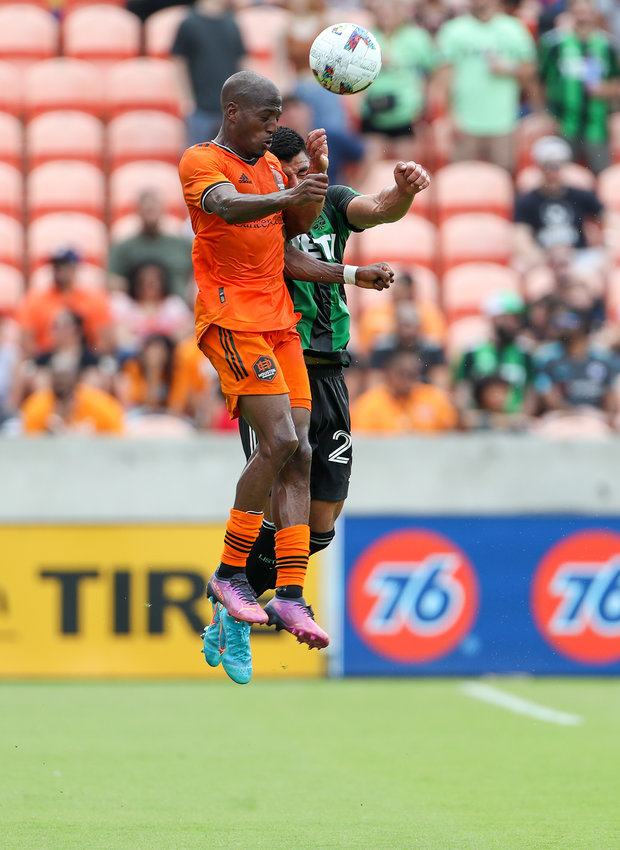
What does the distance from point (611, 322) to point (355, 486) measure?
3681 millimetres

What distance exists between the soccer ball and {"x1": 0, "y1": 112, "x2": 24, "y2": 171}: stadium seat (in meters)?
10.5

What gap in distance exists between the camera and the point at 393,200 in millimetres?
6973

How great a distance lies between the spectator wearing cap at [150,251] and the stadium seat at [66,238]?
1.29 meters

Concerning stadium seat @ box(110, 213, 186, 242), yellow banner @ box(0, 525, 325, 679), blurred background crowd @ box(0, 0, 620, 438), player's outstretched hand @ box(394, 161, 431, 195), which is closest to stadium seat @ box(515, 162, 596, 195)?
blurred background crowd @ box(0, 0, 620, 438)

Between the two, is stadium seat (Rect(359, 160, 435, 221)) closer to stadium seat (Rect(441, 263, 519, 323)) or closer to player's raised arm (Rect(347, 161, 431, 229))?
stadium seat (Rect(441, 263, 519, 323))

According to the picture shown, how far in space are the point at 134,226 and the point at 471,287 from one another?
11.0 feet

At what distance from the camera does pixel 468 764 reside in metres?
8.99

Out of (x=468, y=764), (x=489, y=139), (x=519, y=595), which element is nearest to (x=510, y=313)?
(x=519, y=595)

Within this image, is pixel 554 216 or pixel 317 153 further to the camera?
pixel 554 216

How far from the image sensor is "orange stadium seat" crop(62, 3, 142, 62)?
58.2 ft

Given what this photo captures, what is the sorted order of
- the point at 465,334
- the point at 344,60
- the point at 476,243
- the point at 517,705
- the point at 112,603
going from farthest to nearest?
1. the point at 476,243
2. the point at 465,334
3. the point at 112,603
4. the point at 517,705
5. the point at 344,60

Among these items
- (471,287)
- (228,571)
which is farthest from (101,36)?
(228,571)

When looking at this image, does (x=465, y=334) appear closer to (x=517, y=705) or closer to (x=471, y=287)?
(x=471, y=287)

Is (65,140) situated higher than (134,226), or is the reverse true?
(65,140)
